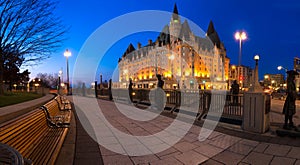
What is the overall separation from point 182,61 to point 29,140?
79.7 m

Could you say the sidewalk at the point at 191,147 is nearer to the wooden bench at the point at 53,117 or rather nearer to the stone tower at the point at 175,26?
the wooden bench at the point at 53,117

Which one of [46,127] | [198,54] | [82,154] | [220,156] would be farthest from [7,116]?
[198,54]

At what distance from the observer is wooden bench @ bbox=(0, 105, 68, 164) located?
2.48 meters

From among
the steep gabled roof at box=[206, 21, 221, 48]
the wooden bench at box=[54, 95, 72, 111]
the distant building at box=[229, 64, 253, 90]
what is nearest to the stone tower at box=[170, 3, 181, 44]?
the steep gabled roof at box=[206, 21, 221, 48]

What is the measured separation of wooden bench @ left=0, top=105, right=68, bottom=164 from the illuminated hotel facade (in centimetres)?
7143

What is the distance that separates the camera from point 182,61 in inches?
3152

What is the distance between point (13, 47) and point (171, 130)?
1152 centimetres

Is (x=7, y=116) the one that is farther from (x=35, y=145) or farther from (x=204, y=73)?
(x=204, y=73)

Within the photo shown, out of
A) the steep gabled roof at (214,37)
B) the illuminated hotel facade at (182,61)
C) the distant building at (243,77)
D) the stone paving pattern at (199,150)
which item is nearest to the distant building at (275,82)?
the distant building at (243,77)

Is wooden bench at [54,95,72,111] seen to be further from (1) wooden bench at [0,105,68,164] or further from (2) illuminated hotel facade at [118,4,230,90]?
(2) illuminated hotel facade at [118,4,230,90]

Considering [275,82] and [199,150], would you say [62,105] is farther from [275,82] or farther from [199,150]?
[275,82]

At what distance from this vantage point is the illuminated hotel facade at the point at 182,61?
80.2 meters

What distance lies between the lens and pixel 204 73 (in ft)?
293

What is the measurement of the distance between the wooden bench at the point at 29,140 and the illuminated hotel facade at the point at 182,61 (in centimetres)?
7143
